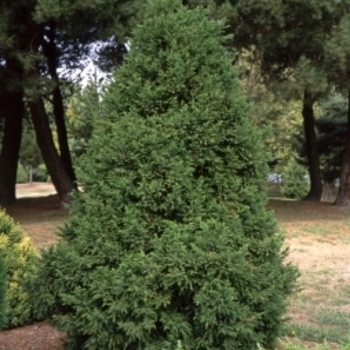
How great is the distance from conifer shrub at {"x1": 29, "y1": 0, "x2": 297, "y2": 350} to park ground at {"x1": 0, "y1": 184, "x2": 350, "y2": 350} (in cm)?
38

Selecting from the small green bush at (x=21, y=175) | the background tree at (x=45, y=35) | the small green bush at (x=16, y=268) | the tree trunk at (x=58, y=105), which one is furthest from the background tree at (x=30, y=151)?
the small green bush at (x=16, y=268)

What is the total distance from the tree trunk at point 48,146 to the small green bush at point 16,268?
9629mm

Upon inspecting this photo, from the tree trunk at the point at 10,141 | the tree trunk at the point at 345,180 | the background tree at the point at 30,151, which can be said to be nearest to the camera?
the tree trunk at the point at 345,180

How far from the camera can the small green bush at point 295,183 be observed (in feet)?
87.2

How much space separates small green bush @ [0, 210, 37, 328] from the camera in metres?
4.67

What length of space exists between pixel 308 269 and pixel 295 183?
1932 cm

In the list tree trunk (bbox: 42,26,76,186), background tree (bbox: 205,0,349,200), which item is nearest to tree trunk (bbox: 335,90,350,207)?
background tree (bbox: 205,0,349,200)

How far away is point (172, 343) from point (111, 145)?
1.12m

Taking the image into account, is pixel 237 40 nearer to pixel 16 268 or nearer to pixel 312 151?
pixel 312 151

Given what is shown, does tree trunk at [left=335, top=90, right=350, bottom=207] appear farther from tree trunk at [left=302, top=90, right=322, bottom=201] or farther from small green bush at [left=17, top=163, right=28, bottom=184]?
small green bush at [left=17, top=163, right=28, bottom=184]

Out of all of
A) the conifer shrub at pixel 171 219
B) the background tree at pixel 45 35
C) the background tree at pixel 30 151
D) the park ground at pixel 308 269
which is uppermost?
the background tree at pixel 45 35

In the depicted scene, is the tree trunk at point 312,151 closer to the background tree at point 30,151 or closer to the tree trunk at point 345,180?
the tree trunk at point 345,180

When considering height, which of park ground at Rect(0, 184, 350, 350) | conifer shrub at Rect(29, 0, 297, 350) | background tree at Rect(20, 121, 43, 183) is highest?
background tree at Rect(20, 121, 43, 183)

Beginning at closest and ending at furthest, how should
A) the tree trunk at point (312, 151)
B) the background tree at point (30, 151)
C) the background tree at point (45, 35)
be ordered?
the background tree at point (45, 35), the tree trunk at point (312, 151), the background tree at point (30, 151)
